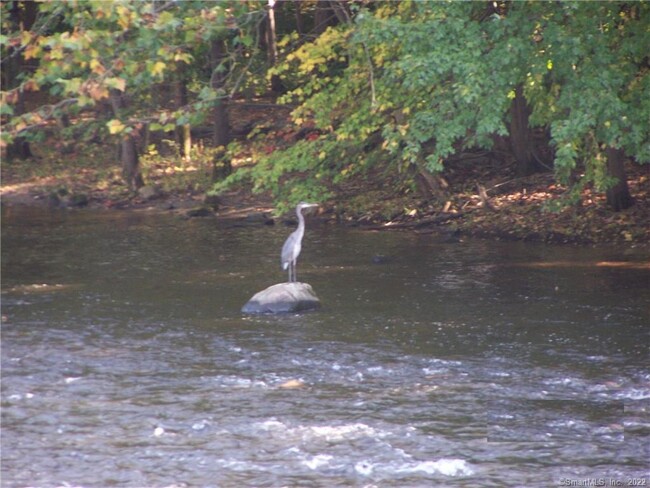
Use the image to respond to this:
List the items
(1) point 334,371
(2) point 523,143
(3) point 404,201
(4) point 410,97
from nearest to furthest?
(1) point 334,371 → (4) point 410,97 → (2) point 523,143 → (3) point 404,201

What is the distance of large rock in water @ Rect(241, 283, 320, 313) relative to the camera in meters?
12.8

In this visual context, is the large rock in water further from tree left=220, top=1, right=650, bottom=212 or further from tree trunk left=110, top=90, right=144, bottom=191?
tree trunk left=110, top=90, right=144, bottom=191

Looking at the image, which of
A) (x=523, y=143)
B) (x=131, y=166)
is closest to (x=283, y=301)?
(x=523, y=143)

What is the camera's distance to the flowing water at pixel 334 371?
7520 millimetres

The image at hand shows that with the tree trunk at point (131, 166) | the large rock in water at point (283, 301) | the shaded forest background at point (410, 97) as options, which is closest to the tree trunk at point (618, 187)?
the shaded forest background at point (410, 97)

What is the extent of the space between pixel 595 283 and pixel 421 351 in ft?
14.6

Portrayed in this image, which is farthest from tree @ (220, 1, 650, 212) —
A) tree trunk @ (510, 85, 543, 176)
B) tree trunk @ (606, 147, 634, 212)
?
tree trunk @ (510, 85, 543, 176)

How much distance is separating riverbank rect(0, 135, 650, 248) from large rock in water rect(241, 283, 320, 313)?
236 inches

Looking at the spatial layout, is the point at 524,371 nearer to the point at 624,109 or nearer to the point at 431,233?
the point at 624,109

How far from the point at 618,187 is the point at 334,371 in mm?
10239

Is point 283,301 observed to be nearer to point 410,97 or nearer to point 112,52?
point 410,97

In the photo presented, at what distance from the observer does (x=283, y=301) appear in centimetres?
1279

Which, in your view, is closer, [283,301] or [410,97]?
[283,301]

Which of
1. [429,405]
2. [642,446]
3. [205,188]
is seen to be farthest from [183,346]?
[205,188]
